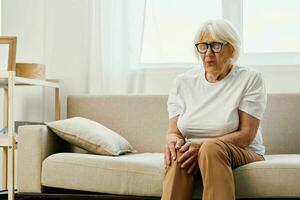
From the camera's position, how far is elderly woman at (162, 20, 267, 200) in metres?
2.10

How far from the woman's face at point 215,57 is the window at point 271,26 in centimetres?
87

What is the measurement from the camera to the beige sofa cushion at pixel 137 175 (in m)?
2.13

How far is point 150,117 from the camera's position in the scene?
9.77 ft

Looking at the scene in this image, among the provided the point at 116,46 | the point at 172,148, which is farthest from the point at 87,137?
the point at 116,46

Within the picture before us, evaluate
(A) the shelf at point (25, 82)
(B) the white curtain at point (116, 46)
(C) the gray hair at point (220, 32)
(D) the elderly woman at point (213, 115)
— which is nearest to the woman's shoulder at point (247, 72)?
(D) the elderly woman at point (213, 115)

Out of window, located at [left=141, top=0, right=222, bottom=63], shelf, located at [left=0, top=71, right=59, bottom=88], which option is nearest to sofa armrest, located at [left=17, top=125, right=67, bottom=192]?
shelf, located at [left=0, top=71, right=59, bottom=88]

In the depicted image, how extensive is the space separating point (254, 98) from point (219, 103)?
0.53ft

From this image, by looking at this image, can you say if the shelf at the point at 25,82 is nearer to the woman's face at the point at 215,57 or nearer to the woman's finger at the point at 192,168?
the woman's face at the point at 215,57

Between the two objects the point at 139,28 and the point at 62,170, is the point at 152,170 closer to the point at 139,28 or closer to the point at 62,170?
the point at 62,170

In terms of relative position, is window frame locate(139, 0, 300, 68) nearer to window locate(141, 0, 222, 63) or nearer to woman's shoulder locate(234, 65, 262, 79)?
window locate(141, 0, 222, 63)

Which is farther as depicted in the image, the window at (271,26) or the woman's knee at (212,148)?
the window at (271,26)

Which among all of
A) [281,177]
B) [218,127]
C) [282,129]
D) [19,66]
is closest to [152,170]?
[218,127]

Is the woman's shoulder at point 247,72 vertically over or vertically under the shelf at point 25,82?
over

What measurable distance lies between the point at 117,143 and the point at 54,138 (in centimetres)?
32
